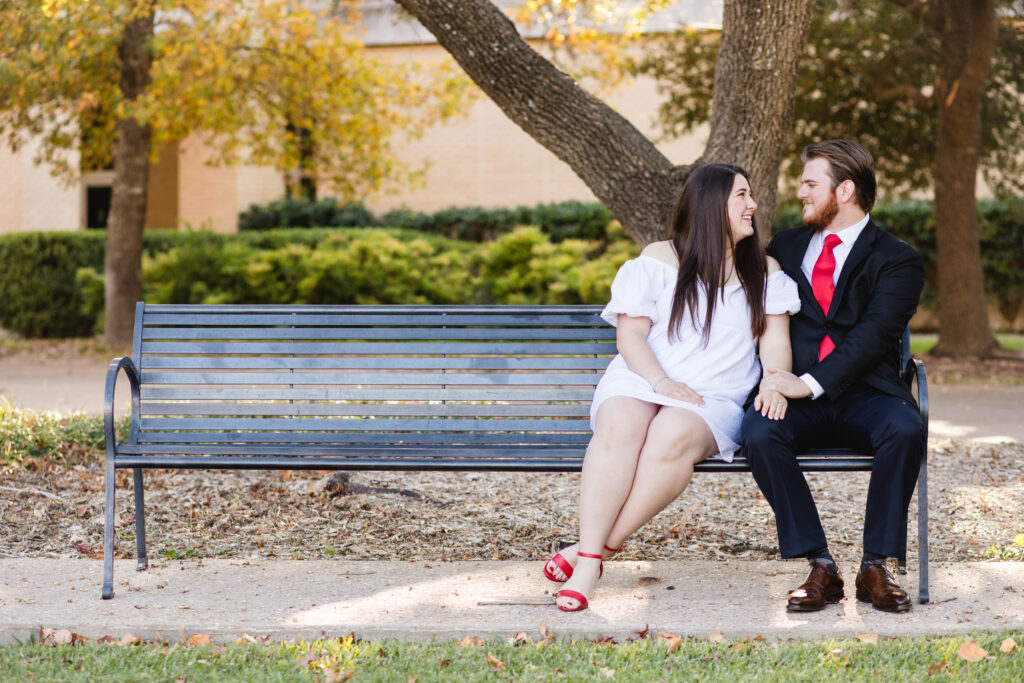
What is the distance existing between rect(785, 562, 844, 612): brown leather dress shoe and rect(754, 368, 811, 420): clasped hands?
0.54 metres

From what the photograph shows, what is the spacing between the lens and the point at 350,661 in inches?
131

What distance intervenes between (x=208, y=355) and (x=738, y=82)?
133 inches

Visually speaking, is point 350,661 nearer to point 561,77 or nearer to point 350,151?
point 561,77

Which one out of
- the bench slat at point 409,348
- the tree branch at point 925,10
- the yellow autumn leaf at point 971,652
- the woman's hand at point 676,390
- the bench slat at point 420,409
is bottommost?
the yellow autumn leaf at point 971,652

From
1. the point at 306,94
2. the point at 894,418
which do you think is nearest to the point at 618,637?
the point at 894,418

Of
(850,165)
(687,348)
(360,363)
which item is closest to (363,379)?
(360,363)

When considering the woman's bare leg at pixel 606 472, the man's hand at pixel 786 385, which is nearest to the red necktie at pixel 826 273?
the man's hand at pixel 786 385

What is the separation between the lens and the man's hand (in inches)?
157

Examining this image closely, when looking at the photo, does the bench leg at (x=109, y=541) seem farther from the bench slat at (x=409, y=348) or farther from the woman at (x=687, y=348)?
the woman at (x=687, y=348)

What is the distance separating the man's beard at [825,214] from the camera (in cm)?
423

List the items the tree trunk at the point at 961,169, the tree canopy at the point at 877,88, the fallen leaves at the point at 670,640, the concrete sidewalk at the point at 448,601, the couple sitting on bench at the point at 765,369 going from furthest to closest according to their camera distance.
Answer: the tree canopy at the point at 877,88, the tree trunk at the point at 961,169, the couple sitting on bench at the point at 765,369, the concrete sidewalk at the point at 448,601, the fallen leaves at the point at 670,640

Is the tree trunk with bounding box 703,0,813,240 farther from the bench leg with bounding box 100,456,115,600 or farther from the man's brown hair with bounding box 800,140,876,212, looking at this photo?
the bench leg with bounding box 100,456,115,600

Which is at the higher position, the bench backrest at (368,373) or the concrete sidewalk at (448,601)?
the bench backrest at (368,373)

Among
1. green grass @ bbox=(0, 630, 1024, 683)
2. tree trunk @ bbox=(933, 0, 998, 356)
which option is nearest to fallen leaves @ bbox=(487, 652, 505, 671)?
green grass @ bbox=(0, 630, 1024, 683)
